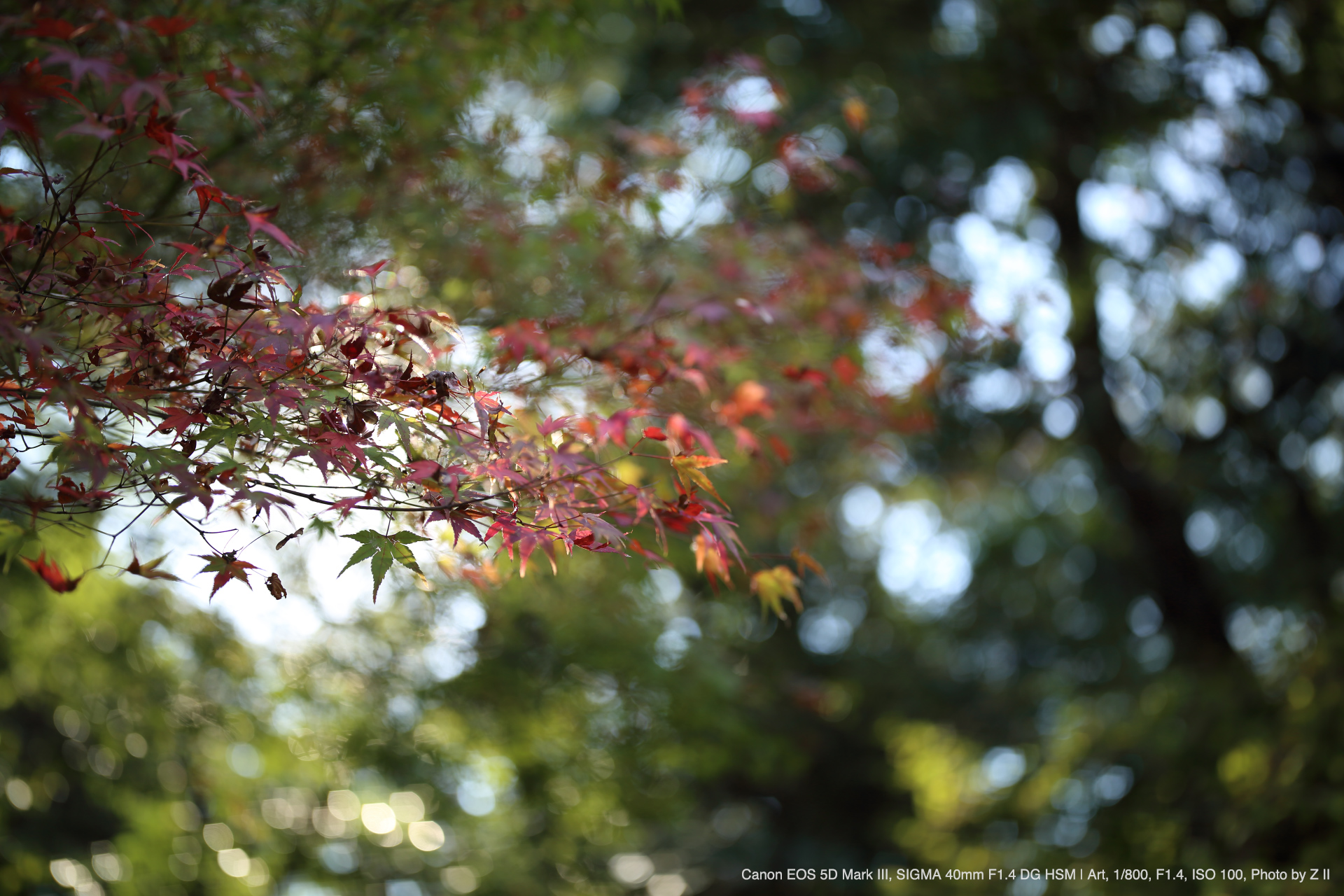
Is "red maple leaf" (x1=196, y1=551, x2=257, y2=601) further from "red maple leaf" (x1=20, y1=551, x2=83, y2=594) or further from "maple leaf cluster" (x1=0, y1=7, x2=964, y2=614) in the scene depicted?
"red maple leaf" (x1=20, y1=551, x2=83, y2=594)

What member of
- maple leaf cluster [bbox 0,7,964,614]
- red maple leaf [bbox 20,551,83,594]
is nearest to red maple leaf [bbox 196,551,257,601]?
maple leaf cluster [bbox 0,7,964,614]

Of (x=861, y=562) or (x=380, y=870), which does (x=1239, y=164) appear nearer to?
(x=861, y=562)

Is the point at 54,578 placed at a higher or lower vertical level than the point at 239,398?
lower

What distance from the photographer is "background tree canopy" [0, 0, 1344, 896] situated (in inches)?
107

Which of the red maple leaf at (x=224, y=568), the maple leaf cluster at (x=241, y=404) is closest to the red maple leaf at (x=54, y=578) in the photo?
the maple leaf cluster at (x=241, y=404)

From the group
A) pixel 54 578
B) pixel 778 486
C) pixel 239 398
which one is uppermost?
pixel 239 398

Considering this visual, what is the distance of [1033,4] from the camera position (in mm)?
5148

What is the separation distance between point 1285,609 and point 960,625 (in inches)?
95.2

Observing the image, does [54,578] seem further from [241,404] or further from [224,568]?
[241,404]

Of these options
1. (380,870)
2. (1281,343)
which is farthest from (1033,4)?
(380,870)

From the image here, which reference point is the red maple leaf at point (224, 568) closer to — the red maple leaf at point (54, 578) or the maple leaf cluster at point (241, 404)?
the maple leaf cluster at point (241, 404)

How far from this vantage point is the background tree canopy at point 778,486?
107 inches

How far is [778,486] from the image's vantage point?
578 centimetres

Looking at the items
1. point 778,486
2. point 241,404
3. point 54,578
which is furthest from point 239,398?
point 778,486
